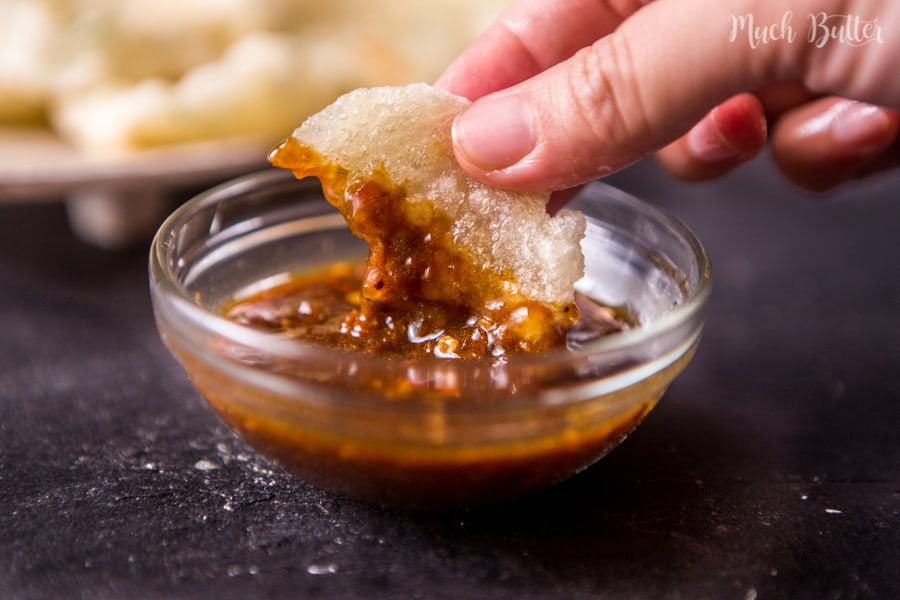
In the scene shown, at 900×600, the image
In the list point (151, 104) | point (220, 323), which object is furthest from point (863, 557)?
point (151, 104)

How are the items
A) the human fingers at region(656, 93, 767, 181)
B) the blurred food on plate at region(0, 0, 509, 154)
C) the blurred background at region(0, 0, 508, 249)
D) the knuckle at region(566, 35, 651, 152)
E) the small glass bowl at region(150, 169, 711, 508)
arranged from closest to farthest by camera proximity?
the small glass bowl at region(150, 169, 711, 508) → the knuckle at region(566, 35, 651, 152) → the human fingers at region(656, 93, 767, 181) → the blurred background at region(0, 0, 508, 249) → the blurred food on plate at region(0, 0, 509, 154)

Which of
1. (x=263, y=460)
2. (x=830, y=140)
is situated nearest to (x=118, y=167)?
(x=263, y=460)

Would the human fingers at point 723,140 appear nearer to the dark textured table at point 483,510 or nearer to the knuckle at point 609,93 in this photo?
the dark textured table at point 483,510

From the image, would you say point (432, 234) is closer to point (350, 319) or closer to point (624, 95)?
point (350, 319)

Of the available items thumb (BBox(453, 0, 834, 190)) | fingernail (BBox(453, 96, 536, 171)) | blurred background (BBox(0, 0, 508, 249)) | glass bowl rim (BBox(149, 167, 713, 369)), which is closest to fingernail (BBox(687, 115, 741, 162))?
glass bowl rim (BBox(149, 167, 713, 369))

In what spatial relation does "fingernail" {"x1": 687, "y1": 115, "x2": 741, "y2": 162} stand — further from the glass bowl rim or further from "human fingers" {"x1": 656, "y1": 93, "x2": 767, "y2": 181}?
the glass bowl rim

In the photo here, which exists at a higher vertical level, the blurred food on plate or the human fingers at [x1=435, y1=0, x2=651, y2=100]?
the human fingers at [x1=435, y1=0, x2=651, y2=100]

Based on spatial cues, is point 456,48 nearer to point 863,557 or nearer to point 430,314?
point 430,314
